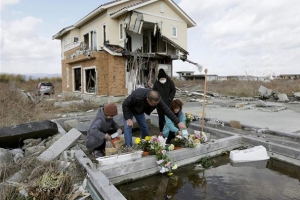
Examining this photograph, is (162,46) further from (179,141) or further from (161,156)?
(161,156)

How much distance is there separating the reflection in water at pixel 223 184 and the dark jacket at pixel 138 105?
1103 mm

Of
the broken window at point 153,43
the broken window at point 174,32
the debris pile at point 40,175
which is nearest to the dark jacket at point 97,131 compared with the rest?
the debris pile at point 40,175

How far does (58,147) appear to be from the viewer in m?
4.50

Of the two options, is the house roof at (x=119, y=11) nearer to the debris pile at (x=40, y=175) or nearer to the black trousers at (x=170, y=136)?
the black trousers at (x=170, y=136)

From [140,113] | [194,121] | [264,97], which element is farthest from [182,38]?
[140,113]

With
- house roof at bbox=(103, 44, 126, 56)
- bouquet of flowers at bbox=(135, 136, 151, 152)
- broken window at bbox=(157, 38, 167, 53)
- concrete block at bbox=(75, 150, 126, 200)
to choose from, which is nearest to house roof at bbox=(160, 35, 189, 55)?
broken window at bbox=(157, 38, 167, 53)

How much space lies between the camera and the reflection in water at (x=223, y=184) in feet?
11.1

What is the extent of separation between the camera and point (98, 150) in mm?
4742

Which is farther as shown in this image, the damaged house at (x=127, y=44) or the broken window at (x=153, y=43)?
the broken window at (x=153, y=43)

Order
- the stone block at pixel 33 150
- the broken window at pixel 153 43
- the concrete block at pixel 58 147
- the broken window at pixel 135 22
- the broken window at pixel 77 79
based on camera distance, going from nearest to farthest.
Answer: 1. the concrete block at pixel 58 147
2. the stone block at pixel 33 150
3. the broken window at pixel 135 22
4. the broken window at pixel 153 43
5. the broken window at pixel 77 79

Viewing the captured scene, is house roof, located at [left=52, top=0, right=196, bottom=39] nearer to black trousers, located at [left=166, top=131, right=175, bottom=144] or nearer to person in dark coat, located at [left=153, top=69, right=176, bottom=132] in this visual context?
person in dark coat, located at [left=153, top=69, right=176, bottom=132]

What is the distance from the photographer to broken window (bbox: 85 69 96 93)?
56.3 ft

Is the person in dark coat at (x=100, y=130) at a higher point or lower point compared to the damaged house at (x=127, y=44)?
lower

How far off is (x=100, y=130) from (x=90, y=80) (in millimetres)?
13987
